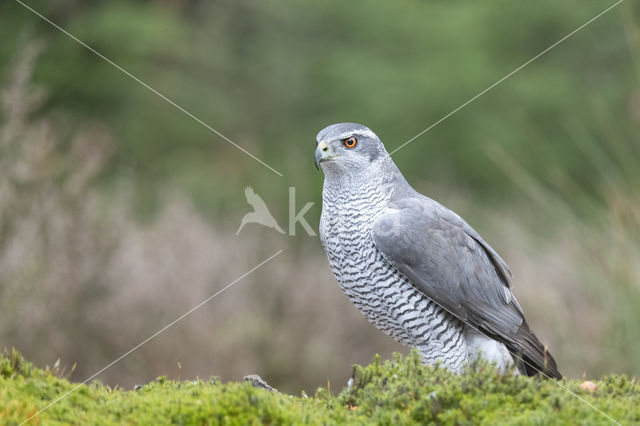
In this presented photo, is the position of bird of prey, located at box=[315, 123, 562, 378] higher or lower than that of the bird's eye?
lower

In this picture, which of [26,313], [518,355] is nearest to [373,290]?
[518,355]

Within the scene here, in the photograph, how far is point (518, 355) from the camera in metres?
3.97

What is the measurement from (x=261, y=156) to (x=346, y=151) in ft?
27.1

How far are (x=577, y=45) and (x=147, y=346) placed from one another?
34.5 ft

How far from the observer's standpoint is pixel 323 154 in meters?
3.96

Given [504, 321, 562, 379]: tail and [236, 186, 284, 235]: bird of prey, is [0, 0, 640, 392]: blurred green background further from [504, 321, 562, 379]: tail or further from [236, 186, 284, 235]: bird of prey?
[504, 321, 562, 379]: tail

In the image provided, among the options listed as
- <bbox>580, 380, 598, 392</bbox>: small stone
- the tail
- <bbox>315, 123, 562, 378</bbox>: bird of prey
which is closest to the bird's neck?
<bbox>315, 123, 562, 378</bbox>: bird of prey

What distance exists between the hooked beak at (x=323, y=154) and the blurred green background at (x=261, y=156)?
7.76 feet

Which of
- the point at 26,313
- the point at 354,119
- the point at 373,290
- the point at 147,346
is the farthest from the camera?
the point at 354,119

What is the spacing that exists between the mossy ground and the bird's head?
1445 millimetres

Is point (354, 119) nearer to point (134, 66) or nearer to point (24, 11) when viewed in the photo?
point (134, 66)

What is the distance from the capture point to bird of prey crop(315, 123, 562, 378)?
12.4 feet

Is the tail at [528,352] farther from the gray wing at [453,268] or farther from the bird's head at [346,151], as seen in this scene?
the bird's head at [346,151]

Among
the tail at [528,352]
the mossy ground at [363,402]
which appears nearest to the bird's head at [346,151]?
the tail at [528,352]
